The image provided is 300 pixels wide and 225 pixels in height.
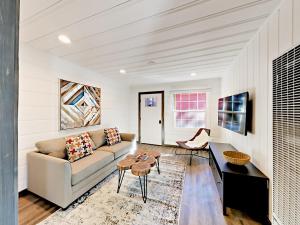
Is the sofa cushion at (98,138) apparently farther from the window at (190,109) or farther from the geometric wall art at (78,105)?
the window at (190,109)

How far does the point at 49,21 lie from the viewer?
5.30 ft

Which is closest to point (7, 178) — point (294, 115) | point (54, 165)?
point (54, 165)

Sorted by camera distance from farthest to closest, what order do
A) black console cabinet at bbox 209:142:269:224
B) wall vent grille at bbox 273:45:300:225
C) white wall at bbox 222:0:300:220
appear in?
black console cabinet at bbox 209:142:269:224
white wall at bbox 222:0:300:220
wall vent grille at bbox 273:45:300:225

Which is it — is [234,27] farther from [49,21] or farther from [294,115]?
[49,21]

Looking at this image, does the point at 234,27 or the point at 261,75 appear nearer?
the point at 234,27

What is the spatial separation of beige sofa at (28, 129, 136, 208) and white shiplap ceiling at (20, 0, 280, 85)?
165cm

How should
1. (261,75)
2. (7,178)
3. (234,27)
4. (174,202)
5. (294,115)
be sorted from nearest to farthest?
(7,178), (294,115), (234,27), (261,75), (174,202)

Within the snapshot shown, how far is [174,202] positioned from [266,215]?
1079 mm

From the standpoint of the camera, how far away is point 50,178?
193cm

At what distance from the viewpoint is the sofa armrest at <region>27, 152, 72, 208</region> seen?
1.83 m

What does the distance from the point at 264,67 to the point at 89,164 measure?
2820 millimetres

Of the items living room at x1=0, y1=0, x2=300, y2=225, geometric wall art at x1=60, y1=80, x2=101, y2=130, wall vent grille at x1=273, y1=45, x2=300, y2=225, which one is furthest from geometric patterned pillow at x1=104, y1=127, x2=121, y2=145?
wall vent grille at x1=273, y1=45, x2=300, y2=225

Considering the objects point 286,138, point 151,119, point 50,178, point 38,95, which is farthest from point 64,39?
point 151,119

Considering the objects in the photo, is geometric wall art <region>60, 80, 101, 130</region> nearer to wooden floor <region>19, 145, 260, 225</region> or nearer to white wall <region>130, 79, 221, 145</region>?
wooden floor <region>19, 145, 260, 225</region>
